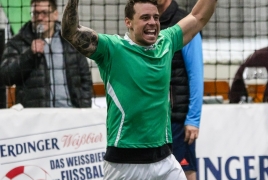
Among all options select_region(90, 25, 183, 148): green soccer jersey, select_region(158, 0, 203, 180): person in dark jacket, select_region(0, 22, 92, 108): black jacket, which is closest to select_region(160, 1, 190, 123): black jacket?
select_region(158, 0, 203, 180): person in dark jacket

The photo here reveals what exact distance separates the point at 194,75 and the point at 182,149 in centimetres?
66

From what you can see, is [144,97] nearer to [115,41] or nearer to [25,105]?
[115,41]

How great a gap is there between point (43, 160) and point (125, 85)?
268 cm

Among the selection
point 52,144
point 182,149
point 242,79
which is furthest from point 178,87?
point 242,79

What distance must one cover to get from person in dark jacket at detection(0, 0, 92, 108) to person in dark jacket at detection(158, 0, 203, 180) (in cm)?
168

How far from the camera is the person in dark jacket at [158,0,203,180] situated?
739 cm

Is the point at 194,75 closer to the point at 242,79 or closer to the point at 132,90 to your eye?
the point at 132,90

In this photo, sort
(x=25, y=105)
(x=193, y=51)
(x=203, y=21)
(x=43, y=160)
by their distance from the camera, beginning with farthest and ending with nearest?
(x=25, y=105), (x=43, y=160), (x=193, y=51), (x=203, y=21)

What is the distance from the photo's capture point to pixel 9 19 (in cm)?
987

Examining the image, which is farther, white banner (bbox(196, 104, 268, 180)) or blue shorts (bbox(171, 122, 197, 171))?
white banner (bbox(196, 104, 268, 180))

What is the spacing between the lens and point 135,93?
5926 millimetres

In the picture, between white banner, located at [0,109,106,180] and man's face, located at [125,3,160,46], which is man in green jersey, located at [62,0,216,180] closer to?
man's face, located at [125,3,160,46]

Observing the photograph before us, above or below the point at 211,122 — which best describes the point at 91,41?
above

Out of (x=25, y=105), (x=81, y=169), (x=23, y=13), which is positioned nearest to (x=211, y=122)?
(x=81, y=169)
